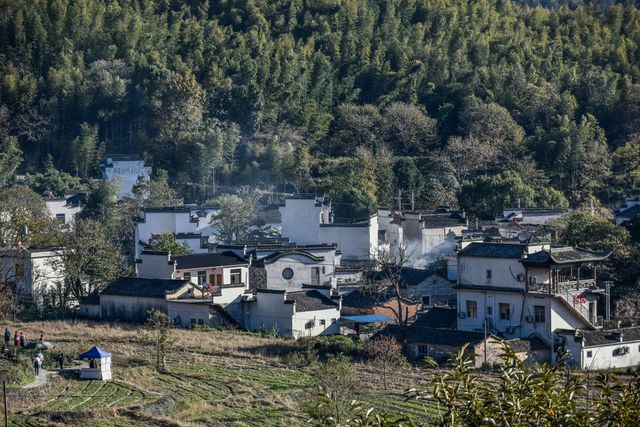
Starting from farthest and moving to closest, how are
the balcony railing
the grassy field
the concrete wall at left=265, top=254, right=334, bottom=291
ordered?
the concrete wall at left=265, top=254, right=334, bottom=291, the balcony railing, the grassy field

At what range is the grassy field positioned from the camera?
77.9 ft

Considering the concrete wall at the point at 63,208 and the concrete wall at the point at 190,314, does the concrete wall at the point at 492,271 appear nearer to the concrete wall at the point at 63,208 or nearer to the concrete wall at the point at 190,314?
the concrete wall at the point at 190,314

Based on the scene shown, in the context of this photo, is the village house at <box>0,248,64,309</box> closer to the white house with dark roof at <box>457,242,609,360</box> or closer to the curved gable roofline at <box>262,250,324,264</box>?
the curved gable roofline at <box>262,250,324,264</box>

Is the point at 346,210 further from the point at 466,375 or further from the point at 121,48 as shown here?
the point at 466,375

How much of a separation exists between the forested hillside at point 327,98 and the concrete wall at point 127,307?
749 inches

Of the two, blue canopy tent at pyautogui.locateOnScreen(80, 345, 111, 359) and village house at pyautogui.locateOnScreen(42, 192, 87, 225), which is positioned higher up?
village house at pyautogui.locateOnScreen(42, 192, 87, 225)

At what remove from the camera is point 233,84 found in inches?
2613

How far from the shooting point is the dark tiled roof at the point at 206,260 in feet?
122

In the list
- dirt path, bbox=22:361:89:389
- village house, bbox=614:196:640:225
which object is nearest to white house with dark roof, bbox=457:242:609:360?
dirt path, bbox=22:361:89:389

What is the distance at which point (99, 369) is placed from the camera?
2730cm

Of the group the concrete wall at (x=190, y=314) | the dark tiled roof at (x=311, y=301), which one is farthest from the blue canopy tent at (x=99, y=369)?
the dark tiled roof at (x=311, y=301)

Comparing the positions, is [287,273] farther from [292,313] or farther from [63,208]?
[63,208]

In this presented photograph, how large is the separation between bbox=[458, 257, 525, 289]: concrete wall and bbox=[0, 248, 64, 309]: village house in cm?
1206

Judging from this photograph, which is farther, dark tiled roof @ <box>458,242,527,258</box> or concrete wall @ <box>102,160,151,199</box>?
concrete wall @ <box>102,160,151,199</box>
